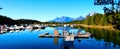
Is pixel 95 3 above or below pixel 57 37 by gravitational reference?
above

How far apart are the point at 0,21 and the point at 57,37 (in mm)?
111564

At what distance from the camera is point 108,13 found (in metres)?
15.0

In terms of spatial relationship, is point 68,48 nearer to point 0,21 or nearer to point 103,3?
point 103,3

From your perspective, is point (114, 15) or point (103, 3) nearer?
point (103, 3)

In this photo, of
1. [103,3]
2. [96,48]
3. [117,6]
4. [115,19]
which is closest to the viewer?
[103,3]

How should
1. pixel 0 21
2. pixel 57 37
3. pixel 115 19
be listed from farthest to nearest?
pixel 0 21 < pixel 57 37 < pixel 115 19

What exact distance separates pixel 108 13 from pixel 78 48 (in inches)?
1227

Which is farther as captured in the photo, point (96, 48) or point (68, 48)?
point (96, 48)

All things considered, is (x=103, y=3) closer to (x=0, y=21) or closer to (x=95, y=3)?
(x=95, y=3)

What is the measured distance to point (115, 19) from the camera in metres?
16.1

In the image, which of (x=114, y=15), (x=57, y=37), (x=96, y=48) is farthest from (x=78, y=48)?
(x=114, y=15)

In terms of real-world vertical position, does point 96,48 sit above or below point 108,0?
below

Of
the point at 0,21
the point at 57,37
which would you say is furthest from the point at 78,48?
the point at 0,21

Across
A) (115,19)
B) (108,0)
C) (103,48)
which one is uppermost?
(108,0)
